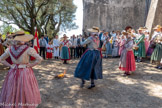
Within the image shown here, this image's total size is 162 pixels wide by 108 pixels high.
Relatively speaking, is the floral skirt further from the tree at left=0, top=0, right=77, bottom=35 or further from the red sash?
the tree at left=0, top=0, right=77, bottom=35

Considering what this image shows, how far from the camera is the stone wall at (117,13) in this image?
636 inches

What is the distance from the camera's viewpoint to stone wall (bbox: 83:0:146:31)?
16.2 meters

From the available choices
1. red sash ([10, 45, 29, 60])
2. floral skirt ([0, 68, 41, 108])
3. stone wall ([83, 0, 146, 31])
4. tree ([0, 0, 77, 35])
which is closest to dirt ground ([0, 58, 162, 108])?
floral skirt ([0, 68, 41, 108])

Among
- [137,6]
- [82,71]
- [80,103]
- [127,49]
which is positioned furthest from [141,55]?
[137,6]

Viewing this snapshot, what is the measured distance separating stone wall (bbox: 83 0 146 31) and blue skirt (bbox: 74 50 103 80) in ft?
42.7

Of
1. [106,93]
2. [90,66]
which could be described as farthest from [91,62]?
[106,93]

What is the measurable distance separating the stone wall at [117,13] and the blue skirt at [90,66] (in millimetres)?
13015

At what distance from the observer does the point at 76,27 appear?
2664cm

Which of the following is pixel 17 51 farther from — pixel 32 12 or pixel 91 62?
pixel 32 12

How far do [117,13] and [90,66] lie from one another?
13.7 m

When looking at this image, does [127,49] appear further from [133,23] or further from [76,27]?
[76,27]

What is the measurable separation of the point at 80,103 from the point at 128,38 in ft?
10.9

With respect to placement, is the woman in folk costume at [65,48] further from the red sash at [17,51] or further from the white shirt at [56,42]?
the red sash at [17,51]

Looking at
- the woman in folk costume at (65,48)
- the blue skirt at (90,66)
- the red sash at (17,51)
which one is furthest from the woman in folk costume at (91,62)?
the woman in folk costume at (65,48)
